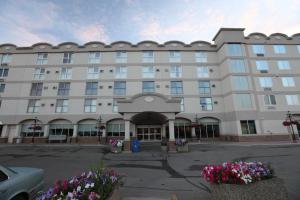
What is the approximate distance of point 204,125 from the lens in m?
26.8

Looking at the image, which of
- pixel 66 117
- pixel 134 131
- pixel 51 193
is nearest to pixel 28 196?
pixel 51 193

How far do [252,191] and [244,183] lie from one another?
20 cm

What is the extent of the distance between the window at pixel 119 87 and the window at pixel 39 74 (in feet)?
42.7

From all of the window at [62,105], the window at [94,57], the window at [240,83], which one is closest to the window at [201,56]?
the window at [240,83]

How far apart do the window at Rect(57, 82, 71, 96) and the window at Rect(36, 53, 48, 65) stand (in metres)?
5.36

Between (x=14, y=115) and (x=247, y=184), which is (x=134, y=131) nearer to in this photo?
(x=14, y=115)

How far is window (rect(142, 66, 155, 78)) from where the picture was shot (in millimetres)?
28359

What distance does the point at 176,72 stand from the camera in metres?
28.6

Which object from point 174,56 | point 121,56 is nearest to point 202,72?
point 174,56

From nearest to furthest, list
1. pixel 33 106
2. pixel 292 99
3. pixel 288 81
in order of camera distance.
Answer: pixel 292 99, pixel 288 81, pixel 33 106

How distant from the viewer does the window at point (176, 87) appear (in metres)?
27.7

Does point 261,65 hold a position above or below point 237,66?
above

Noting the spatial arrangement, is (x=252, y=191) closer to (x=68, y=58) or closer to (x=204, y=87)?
(x=204, y=87)

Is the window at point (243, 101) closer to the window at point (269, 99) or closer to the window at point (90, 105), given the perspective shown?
the window at point (269, 99)
